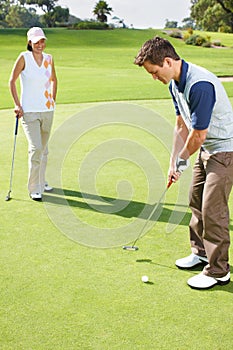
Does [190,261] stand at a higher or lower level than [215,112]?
lower

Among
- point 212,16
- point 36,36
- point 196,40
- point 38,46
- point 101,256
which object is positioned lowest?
point 196,40

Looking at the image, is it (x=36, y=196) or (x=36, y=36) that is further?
(x=36, y=196)

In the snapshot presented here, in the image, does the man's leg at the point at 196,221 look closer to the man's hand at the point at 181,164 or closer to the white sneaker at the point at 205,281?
the man's hand at the point at 181,164

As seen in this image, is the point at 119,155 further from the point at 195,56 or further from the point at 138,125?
the point at 195,56

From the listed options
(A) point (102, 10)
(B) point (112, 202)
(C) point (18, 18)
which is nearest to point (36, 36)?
(B) point (112, 202)

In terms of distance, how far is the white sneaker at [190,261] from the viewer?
14.7ft

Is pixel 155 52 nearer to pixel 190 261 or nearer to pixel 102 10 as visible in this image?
pixel 190 261

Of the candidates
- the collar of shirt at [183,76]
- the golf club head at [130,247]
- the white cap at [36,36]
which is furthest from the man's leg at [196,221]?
the white cap at [36,36]

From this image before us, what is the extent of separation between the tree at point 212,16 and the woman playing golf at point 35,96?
69908mm

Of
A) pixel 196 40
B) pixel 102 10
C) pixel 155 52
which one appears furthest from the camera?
pixel 102 10

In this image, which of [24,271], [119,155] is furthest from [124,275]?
[119,155]

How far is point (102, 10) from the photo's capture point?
69.2 m

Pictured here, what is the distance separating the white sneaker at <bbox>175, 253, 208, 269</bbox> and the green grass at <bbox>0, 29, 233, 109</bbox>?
409 inches

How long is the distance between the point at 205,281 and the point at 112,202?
2.27 metres
